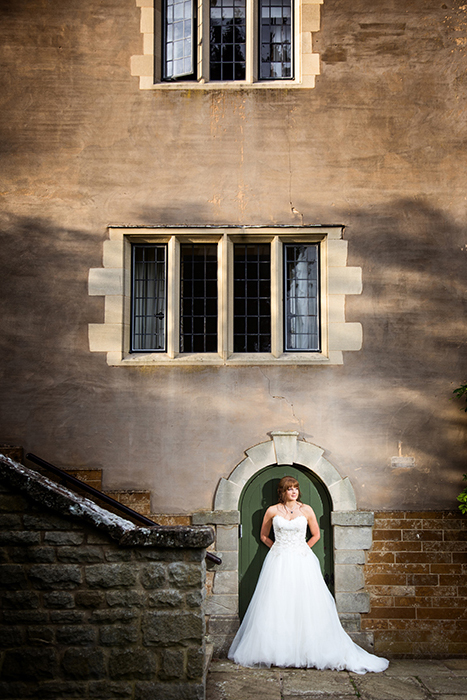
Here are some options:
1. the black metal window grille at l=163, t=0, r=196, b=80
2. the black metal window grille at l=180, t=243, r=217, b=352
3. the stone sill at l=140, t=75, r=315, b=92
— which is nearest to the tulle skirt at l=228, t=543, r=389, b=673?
the black metal window grille at l=180, t=243, r=217, b=352

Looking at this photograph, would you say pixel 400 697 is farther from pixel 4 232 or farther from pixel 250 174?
pixel 4 232

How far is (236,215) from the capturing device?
687 cm

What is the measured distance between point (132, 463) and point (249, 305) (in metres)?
2.14

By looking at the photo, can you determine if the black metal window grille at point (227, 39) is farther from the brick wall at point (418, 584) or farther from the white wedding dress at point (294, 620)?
the brick wall at point (418, 584)

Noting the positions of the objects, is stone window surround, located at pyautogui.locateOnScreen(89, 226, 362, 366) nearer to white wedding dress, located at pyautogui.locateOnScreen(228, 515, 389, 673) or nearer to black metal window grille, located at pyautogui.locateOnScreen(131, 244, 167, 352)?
black metal window grille, located at pyautogui.locateOnScreen(131, 244, 167, 352)

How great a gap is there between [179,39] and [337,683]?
22.6ft

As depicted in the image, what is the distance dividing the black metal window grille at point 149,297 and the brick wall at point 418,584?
3.07 m

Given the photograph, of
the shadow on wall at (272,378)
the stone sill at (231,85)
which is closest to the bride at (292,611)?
the shadow on wall at (272,378)

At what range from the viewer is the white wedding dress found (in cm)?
580

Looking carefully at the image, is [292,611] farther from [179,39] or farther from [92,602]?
[179,39]

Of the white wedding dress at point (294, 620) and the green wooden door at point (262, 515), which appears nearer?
the white wedding dress at point (294, 620)

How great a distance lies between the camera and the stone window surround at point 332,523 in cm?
636

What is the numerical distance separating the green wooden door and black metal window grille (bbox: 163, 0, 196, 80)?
4598 mm

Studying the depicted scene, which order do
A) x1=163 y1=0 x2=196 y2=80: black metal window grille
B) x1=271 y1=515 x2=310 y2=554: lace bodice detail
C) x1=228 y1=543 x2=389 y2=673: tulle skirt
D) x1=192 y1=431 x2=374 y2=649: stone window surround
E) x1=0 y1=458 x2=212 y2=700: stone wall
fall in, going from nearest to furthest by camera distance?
x1=0 y1=458 x2=212 y2=700: stone wall < x1=228 y1=543 x2=389 y2=673: tulle skirt < x1=271 y1=515 x2=310 y2=554: lace bodice detail < x1=192 y1=431 x2=374 y2=649: stone window surround < x1=163 y1=0 x2=196 y2=80: black metal window grille
